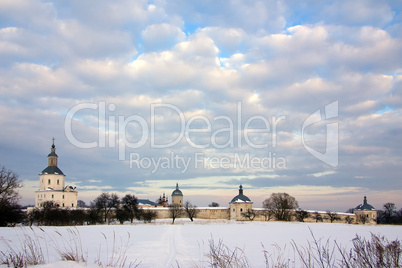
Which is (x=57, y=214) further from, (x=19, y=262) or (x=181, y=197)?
(x=181, y=197)

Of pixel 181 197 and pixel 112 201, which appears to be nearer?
pixel 112 201

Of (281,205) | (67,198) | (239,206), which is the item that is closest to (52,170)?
(67,198)

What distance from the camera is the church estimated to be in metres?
98.9

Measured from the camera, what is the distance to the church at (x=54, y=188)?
98938mm

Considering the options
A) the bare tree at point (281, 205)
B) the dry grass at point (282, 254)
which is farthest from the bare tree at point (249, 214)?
the dry grass at point (282, 254)

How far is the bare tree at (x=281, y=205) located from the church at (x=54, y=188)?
57.3 metres

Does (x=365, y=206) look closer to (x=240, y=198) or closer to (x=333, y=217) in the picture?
(x=333, y=217)

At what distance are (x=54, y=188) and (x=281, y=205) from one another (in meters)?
65.2

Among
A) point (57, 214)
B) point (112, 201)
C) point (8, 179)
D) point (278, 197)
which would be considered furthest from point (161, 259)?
point (278, 197)

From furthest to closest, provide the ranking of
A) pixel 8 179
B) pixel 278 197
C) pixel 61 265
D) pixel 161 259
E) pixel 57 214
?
1. pixel 278 197
2. pixel 57 214
3. pixel 8 179
4. pixel 161 259
5. pixel 61 265

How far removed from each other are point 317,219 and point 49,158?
3246 inches

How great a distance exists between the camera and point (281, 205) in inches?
3337

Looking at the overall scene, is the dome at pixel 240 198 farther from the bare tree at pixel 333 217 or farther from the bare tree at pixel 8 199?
the bare tree at pixel 8 199

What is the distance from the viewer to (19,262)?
7.57 metres
